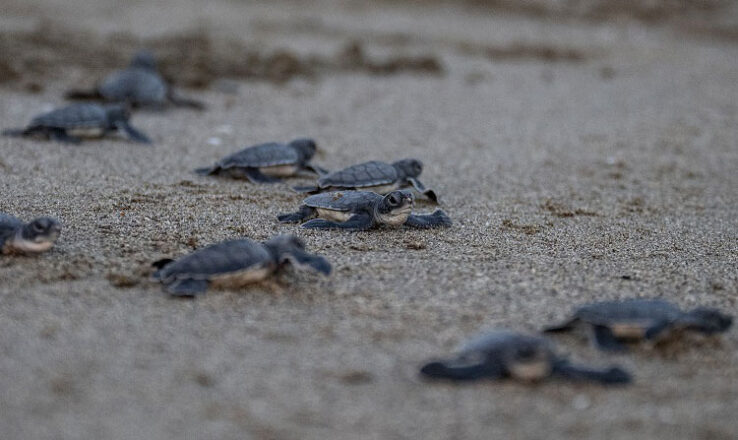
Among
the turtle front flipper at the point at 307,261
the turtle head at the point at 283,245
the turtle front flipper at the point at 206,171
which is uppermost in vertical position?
the turtle head at the point at 283,245

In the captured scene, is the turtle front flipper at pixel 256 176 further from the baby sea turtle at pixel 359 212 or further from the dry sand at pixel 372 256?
the baby sea turtle at pixel 359 212

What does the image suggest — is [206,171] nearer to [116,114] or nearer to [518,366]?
[116,114]

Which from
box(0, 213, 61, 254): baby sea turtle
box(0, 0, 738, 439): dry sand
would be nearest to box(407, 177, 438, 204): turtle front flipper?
box(0, 0, 738, 439): dry sand

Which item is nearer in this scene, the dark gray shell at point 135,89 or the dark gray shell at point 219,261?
the dark gray shell at point 219,261

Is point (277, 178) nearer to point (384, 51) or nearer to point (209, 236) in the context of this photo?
point (209, 236)

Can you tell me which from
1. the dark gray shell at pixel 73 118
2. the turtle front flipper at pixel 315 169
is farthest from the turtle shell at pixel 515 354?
the dark gray shell at pixel 73 118
